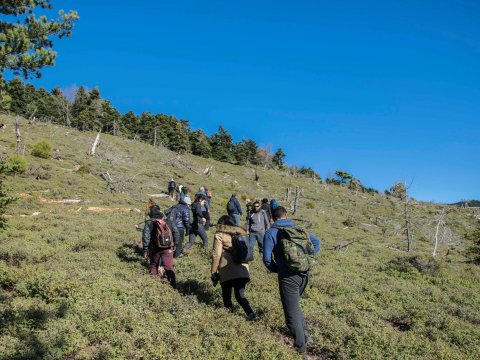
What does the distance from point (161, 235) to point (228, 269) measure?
224cm

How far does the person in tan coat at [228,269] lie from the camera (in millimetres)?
6988

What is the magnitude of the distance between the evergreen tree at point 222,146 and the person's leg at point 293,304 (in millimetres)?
79383

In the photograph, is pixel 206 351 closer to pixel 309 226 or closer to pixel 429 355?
pixel 429 355

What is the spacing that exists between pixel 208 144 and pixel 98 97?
84.5 ft

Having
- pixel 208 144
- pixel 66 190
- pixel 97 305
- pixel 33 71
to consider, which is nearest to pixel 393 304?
pixel 97 305

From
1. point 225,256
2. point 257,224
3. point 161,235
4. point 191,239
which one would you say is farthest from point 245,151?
point 225,256

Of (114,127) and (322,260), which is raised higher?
(114,127)

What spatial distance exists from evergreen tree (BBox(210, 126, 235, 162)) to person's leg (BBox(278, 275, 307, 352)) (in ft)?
260

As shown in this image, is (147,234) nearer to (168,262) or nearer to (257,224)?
(168,262)

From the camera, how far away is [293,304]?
18.8 feet

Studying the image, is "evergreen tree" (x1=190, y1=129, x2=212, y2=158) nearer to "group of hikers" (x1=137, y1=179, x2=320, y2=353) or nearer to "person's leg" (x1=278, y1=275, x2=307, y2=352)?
"group of hikers" (x1=137, y1=179, x2=320, y2=353)

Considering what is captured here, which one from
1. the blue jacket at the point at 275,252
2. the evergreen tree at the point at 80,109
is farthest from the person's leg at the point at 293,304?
the evergreen tree at the point at 80,109

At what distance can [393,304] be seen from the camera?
9641mm

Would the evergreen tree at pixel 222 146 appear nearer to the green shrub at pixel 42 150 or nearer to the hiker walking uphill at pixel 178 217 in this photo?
the green shrub at pixel 42 150
